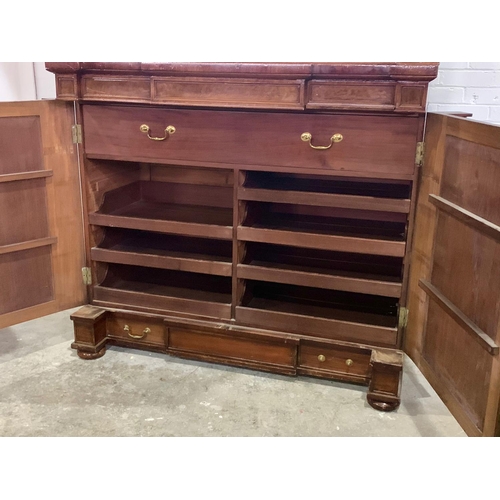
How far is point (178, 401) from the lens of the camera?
191 cm

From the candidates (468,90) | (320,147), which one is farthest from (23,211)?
(468,90)

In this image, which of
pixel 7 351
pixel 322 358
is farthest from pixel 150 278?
pixel 322 358

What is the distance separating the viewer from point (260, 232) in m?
2.04

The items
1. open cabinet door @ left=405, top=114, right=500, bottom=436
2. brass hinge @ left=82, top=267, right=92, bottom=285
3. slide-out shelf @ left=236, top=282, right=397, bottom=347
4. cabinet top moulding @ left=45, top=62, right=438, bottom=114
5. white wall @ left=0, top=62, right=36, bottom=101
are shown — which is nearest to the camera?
open cabinet door @ left=405, top=114, right=500, bottom=436

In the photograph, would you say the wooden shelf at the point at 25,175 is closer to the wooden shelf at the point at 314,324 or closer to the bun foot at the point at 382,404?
the wooden shelf at the point at 314,324

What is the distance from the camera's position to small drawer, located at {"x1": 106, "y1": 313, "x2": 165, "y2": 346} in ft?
7.20

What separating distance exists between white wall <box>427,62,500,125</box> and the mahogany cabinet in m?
0.52

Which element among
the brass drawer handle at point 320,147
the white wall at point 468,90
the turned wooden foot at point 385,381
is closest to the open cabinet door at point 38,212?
the brass drawer handle at point 320,147

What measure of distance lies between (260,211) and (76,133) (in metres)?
0.81

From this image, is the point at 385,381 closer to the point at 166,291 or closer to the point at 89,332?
the point at 166,291

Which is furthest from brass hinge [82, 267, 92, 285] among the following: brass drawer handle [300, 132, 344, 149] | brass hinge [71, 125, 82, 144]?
brass drawer handle [300, 132, 344, 149]

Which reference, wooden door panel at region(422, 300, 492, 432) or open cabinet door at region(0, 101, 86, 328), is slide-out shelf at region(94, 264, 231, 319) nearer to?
open cabinet door at region(0, 101, 86, 328)

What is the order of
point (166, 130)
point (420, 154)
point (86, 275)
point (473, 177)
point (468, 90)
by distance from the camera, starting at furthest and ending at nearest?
1. point (468, 90)
2. point (86, 275)
3. point (166, 130)
4. point (420, 154)
5. point (473, 177)

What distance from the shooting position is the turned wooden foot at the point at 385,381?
185 centimetres
